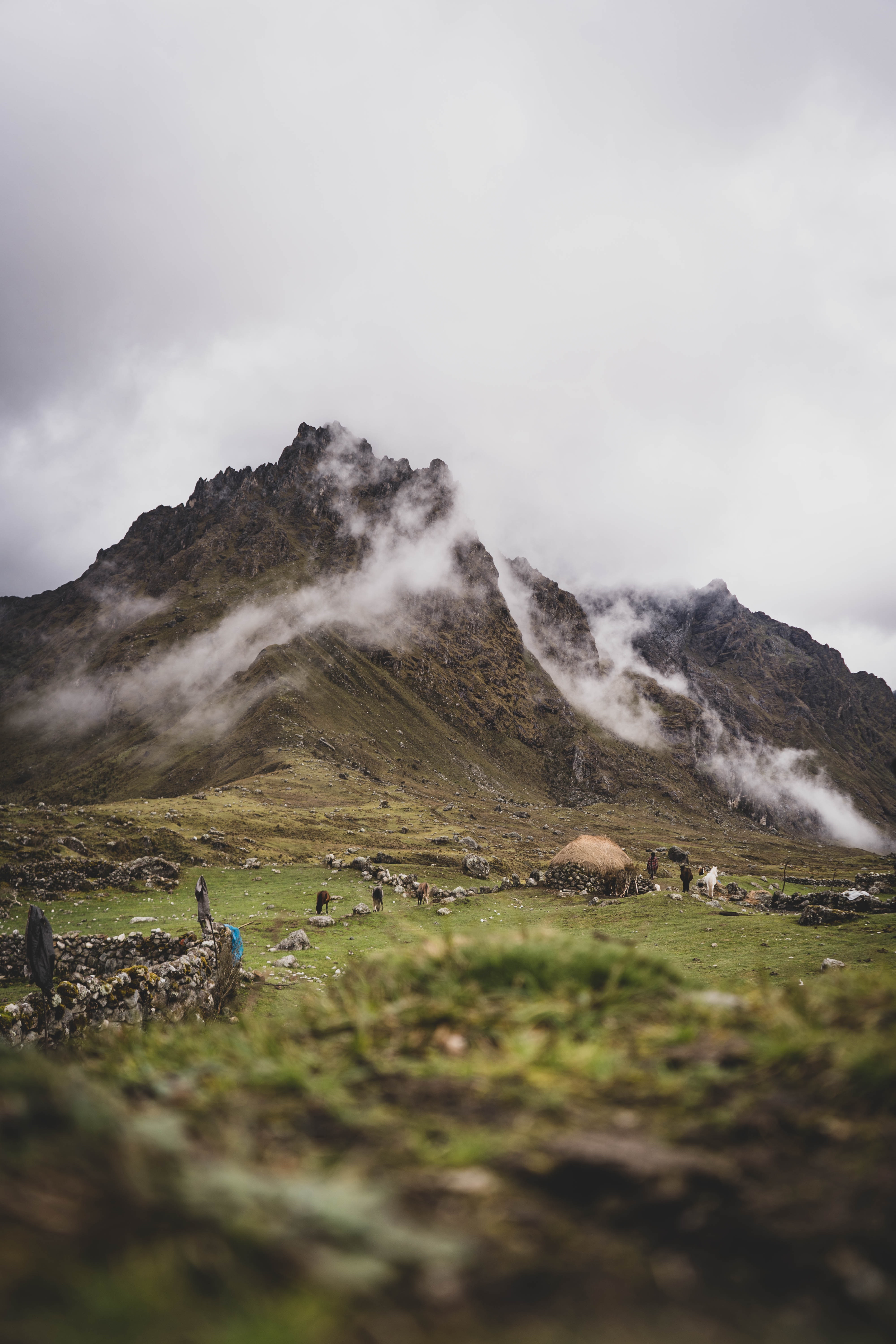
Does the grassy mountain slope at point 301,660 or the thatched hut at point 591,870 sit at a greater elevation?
the grassy mountain slope at point 301,660

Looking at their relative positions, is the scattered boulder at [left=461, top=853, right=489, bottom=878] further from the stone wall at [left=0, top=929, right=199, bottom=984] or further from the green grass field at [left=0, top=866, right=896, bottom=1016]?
the stone wall at [left=0, top=929, right=199, bottom=984]

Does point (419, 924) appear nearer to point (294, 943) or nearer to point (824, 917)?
point (294, 943)

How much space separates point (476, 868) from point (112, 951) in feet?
101

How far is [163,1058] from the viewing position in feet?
12.1

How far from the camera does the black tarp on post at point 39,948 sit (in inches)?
482

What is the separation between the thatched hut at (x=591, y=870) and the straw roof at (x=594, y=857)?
0.9 inches

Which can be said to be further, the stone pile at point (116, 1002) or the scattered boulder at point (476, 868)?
the scattered boulder at point (476, 868)

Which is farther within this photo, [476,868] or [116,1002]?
[476,868]

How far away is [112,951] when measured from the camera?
15.0 meters

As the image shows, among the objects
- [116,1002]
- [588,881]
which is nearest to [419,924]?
[588,881]

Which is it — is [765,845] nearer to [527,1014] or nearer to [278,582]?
[278,582]

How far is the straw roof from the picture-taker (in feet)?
128

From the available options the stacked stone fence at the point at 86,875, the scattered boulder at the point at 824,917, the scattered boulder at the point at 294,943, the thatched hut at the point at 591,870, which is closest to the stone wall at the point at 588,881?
the thatched hut at the point at 591,870

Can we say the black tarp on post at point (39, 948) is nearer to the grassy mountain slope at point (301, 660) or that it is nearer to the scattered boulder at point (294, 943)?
the scattered boulder at point (294, 943)
